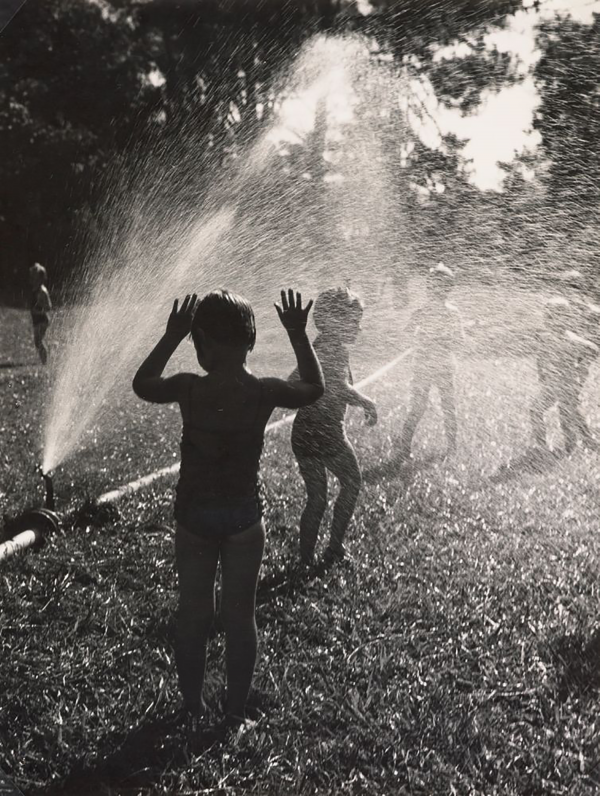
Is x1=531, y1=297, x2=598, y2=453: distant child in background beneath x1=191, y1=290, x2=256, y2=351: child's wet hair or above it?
beneath

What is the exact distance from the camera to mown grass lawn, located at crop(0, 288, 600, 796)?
1.43 meters

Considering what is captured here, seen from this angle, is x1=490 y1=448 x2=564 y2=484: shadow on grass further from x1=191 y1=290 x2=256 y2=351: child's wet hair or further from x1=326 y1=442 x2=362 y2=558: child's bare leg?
x1=191 y1=290 x2=256 y2=351: child's wet hair

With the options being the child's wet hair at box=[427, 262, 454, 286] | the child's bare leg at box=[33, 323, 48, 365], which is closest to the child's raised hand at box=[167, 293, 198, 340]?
the child's wet hair at box=[427, 262, 454, 286]

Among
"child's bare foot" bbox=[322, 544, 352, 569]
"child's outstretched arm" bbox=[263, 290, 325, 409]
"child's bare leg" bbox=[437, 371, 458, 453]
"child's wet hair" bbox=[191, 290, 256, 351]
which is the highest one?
"child's wet hair" bbox=[191, 290, 256, 351]

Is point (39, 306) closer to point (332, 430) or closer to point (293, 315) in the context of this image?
point (332, 430)

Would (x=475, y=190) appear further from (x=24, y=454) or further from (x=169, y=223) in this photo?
(x=24, y=454)

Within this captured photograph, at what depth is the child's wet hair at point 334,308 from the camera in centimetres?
151

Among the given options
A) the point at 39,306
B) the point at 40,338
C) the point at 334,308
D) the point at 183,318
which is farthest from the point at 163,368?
the point at 40,338

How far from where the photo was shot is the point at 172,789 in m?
1.46

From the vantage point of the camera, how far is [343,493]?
1644 mm

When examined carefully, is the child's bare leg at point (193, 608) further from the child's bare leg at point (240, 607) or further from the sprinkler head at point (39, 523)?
the sprinkler head at point (39, 523)

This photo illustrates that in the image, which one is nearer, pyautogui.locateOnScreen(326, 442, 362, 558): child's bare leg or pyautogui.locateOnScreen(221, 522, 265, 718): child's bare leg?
pyautogui.locateOnScreen(221, 522, 265, 718): child's bare leg

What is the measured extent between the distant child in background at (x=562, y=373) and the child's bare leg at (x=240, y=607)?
0.84 m

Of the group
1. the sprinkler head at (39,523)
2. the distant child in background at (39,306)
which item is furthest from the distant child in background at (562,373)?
the distant child in background at (39,306)
